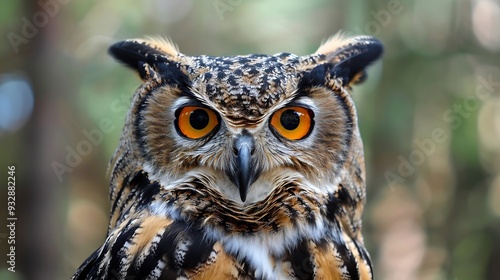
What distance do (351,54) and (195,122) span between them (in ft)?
1.97

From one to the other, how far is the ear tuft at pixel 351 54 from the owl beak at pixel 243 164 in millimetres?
417

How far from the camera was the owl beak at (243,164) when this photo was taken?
145 cm

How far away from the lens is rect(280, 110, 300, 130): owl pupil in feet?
5.04

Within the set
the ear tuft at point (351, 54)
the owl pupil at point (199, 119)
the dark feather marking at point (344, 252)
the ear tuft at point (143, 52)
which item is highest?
the ear tuft at point (351, 54)

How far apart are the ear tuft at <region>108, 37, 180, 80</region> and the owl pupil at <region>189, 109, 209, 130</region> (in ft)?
0.74

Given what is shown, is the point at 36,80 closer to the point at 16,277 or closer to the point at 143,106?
the point at 16,277

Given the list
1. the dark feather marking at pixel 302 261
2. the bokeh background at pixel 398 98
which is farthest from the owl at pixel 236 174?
the bokeh background at pixel 398 98

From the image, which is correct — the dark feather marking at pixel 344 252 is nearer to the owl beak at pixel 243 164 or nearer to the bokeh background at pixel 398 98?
the owl beak at pixel 243 164

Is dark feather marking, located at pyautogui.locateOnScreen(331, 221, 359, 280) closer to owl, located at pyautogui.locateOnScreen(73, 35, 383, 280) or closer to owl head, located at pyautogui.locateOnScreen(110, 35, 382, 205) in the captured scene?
owl, located at pyautogui.locateOnScreen(73, 35, 383, 280)

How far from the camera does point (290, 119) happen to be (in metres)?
1.55

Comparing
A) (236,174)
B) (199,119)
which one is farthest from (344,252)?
(199,119)

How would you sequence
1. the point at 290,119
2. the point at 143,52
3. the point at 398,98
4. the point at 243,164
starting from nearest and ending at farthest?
the point at 243,164
the point at 290,119
the point at 143,52
the point at 398,98

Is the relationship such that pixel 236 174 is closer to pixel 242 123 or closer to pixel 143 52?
pixel 242 123

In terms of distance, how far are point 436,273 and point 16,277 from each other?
394 cm
